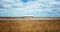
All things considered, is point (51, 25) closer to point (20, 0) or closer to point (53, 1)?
point (53, 1)

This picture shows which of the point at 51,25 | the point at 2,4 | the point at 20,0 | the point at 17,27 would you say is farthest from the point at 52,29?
the point at 2,4

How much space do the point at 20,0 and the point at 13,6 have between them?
0.40ft

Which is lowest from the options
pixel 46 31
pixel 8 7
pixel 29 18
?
pixel 46 31

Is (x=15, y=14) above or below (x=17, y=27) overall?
above

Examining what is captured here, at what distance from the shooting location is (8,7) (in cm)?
156

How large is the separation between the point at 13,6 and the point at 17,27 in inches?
11.2

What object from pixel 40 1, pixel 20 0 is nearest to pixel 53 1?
pixel 40 1

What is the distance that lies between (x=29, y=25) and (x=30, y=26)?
0.02 metres

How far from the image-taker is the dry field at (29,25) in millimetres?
1514

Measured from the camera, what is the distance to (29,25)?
152 cm

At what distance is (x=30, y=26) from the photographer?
1.52 m

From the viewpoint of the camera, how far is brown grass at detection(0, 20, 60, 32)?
151 centimetres

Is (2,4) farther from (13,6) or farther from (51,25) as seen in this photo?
(51,25)

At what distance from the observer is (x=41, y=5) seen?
1.56 meters
